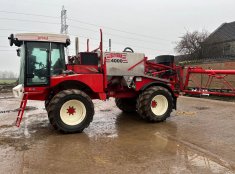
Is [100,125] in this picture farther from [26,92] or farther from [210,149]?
[210,149]

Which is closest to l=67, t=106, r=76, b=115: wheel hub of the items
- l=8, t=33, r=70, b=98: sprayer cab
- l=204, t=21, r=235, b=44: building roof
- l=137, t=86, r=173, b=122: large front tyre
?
l=8, t=33, r=70, b=98: sprayer cab

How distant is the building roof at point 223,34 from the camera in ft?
121

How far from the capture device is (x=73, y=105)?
823 centimetres

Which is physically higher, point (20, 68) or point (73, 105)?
point (20, 68)

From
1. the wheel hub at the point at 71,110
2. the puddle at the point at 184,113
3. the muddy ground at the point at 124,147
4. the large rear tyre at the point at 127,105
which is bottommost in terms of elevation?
the muddy ground at the point at 124,147

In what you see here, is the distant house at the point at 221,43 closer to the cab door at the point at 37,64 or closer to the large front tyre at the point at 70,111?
the large front tyre at the point at 70,111

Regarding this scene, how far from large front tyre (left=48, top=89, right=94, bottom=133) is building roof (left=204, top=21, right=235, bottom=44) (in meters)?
29.7

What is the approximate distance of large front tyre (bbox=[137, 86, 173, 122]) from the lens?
9.34 m

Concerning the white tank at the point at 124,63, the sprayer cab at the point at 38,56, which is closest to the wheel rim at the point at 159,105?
the white tank at the point at 124,63

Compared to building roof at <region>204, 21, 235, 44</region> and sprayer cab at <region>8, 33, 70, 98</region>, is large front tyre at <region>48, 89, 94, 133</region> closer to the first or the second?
sprayer cab at <region>8, 33, 70, 98</region>

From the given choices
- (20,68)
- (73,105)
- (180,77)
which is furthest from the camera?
(180,77)

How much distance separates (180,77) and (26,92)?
5.11 m

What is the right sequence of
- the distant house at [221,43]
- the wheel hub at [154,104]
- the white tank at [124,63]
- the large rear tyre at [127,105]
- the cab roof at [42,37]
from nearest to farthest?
1. the cab roof at [42,37]
2. the white tank at [124,63]
3. the wheel hub at [154,104]
4. the large rear tyre at [127,105]
5. the distant house at [221,43]

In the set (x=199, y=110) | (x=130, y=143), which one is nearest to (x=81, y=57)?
(x=130, y=143)
